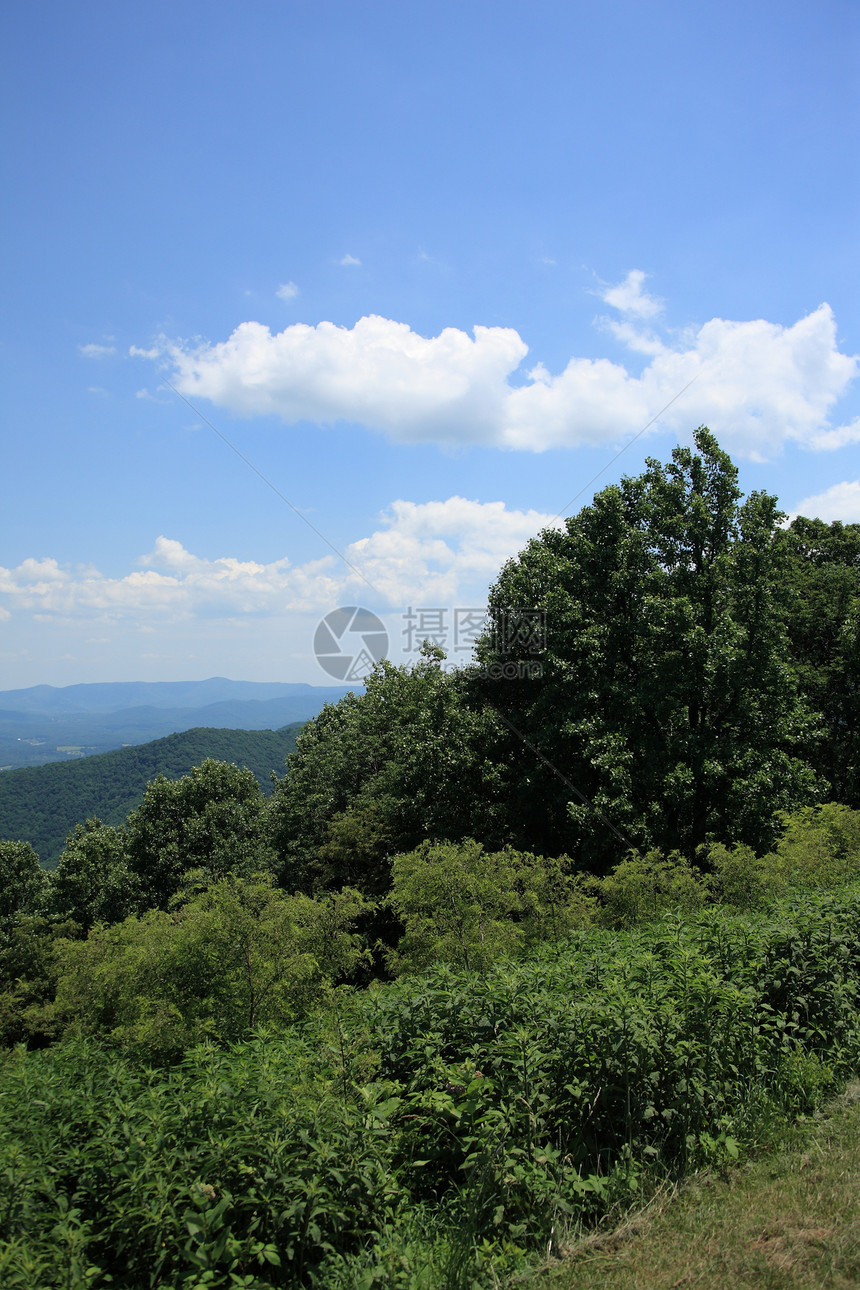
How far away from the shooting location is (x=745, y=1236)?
3.42 meters

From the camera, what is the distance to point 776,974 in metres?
5.27

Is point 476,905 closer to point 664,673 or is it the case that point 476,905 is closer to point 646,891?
point 646,891

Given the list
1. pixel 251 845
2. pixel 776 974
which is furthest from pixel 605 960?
pixel 251 845

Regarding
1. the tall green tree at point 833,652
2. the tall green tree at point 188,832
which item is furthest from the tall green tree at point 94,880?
the tall green tree at point 833,652

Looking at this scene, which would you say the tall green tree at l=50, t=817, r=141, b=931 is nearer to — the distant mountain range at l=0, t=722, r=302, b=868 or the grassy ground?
the grassy ground

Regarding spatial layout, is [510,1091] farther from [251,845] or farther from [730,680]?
[251,845]

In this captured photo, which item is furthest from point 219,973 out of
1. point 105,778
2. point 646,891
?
point 105,778

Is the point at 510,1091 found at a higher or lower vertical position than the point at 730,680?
lower

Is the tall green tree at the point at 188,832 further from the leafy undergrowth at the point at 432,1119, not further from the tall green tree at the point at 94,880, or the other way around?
the leafy undergrowth at the point at 432,1119

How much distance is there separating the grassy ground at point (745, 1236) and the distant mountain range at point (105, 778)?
372ft

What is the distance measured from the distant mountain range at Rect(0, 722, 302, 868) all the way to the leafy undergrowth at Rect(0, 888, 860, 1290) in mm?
112381

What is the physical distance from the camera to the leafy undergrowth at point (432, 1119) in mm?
3002

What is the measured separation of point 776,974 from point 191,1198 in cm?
459

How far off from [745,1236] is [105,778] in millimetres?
173090
